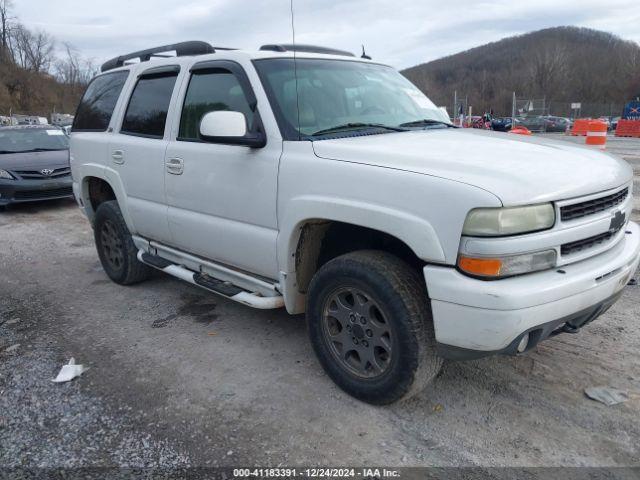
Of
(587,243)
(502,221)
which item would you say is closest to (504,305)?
(502,221)

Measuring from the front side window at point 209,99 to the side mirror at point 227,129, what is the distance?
0.20 meters

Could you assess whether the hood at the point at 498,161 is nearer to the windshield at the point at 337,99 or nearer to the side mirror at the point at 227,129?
Result: the windshield at the point at 337,99

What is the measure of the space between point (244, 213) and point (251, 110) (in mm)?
657

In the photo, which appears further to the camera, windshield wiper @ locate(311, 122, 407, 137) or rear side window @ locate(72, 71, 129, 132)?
rear side window @ locate(72, 71, 129, 132)

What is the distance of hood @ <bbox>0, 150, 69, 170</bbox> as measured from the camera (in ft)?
30.7

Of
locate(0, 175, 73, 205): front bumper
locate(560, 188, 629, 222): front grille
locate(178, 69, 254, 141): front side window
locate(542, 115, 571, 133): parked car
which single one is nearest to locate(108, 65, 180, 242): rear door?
locate(178, 69, 254, 141): front side window

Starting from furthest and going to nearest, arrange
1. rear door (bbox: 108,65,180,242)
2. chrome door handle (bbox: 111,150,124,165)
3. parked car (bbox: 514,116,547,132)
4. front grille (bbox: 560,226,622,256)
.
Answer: parked car (bbox: 514,116,547,132), chrome door handle (bbox: 111,150,124,165), rear door (bbox: 108,65,180,242), front grille (bbox: 560,226,622,256)

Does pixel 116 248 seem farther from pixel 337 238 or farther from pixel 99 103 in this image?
pixel 337 238

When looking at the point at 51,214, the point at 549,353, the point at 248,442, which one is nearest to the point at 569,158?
the point at 549,353

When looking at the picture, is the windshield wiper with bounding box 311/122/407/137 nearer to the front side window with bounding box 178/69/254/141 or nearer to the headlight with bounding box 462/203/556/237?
the front side window with bounding box 178/69/254/141

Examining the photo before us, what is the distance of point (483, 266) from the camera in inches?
93.6

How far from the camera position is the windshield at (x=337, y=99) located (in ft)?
10.8

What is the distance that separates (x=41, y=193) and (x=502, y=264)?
9041 millimetres

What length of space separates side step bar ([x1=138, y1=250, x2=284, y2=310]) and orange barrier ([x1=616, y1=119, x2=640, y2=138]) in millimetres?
27411
